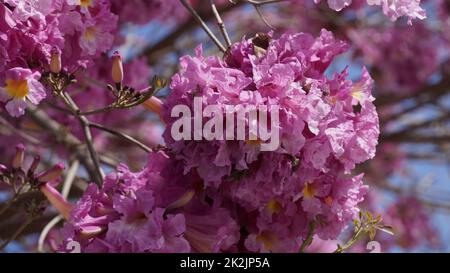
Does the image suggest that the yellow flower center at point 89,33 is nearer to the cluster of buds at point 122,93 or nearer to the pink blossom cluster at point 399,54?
the cluster of buds at point 122,93

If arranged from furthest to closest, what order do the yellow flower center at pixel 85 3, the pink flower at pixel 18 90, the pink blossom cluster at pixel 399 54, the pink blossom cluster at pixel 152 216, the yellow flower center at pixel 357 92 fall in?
the pink blossom cluster at pixel 399 54 → the yellow flower center at pixel 85 3 → the yellow flower center at pixel 357 92 → the pink flower at pixel 18 90 → the pink blossom cluster at pixel 152 216

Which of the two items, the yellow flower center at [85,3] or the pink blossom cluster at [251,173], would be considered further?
the yellow flower center at [85,3]

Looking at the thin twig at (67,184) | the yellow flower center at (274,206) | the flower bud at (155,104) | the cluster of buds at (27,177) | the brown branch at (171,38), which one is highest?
the flower bud at (155,104)

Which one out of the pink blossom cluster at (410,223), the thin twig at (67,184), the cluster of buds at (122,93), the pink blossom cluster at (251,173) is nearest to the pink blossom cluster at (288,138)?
the pink blossom cluster at (251,173)

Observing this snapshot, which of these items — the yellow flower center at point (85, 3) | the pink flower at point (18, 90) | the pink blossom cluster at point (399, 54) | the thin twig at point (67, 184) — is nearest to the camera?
the pink flower at point (18, 90)

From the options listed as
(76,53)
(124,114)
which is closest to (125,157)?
(124,114)

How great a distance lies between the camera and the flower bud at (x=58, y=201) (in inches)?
89.0

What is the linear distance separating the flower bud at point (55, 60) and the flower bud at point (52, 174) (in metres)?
0.31

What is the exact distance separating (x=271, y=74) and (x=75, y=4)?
655 mm

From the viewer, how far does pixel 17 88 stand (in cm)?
209

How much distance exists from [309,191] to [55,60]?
0.83 metres

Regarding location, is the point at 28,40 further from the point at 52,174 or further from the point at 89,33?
the point at 52,174

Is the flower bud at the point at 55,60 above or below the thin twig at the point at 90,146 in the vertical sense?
above

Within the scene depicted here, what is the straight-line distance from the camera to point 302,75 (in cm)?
208
